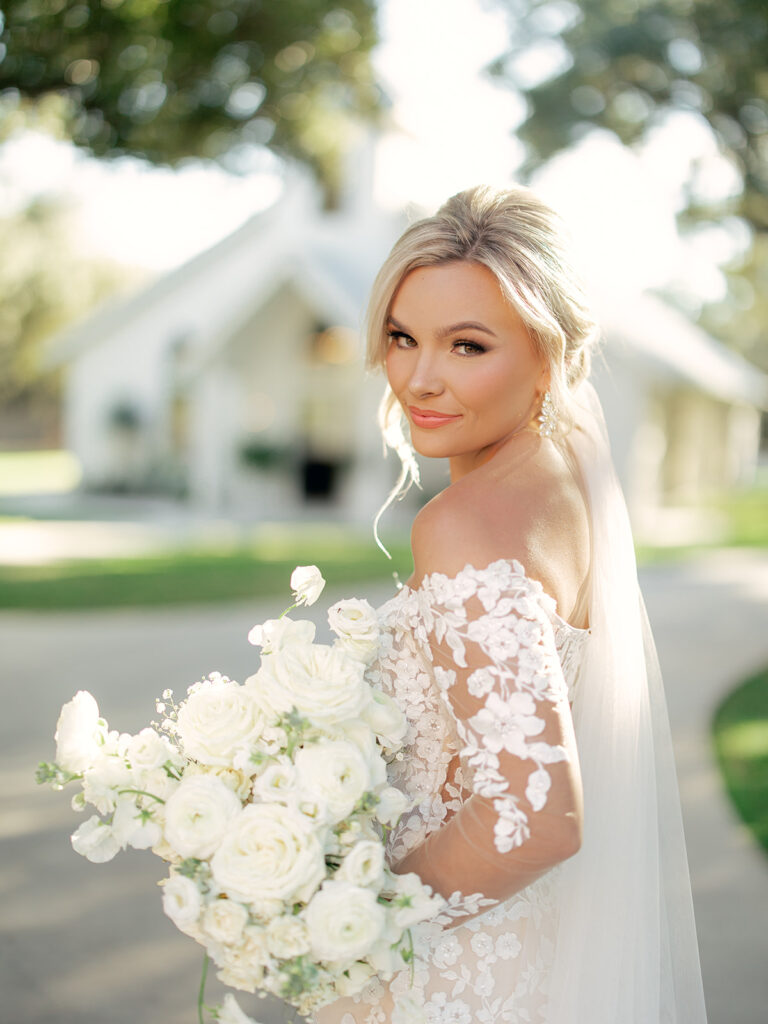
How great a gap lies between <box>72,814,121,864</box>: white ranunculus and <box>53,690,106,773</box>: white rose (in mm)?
101

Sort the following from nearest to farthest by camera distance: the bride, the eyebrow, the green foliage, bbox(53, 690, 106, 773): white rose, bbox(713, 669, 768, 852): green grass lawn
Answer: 1. the bride
2. bbox(53, 690, 106, 773): white rose
3. the eyebrow
4. bbox(713, 669, 768, 852): green grass lawn
5. the green foliage

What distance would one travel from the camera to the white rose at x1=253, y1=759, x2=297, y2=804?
1.60m

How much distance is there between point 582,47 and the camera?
36.5 feet

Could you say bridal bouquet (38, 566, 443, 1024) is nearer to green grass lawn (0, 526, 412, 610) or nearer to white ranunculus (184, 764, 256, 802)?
white ranunculus (184, 764, 256, 802)

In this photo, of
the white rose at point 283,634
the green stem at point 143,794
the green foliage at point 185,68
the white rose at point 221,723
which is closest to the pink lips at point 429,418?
the white rose at point 283,634

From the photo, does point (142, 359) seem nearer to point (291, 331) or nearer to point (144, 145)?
point (291, 331)

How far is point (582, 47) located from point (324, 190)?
1282 centimetres

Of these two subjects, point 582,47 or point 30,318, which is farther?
point 30,318

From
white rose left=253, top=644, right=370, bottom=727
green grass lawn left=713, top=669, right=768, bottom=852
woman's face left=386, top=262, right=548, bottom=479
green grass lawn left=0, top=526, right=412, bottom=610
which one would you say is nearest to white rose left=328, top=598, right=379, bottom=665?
A: white rose left=253, top=644, right=370, bottom=727

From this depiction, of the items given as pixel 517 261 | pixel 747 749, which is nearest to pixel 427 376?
pixel 517 261

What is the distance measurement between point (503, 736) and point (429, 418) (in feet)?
2.11

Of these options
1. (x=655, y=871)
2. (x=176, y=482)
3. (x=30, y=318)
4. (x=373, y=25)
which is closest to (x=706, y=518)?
(x=176, y=482)

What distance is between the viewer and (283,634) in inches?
71.1

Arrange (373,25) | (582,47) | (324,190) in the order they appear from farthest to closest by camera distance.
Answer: (324,190), (582,47), (373,25)
